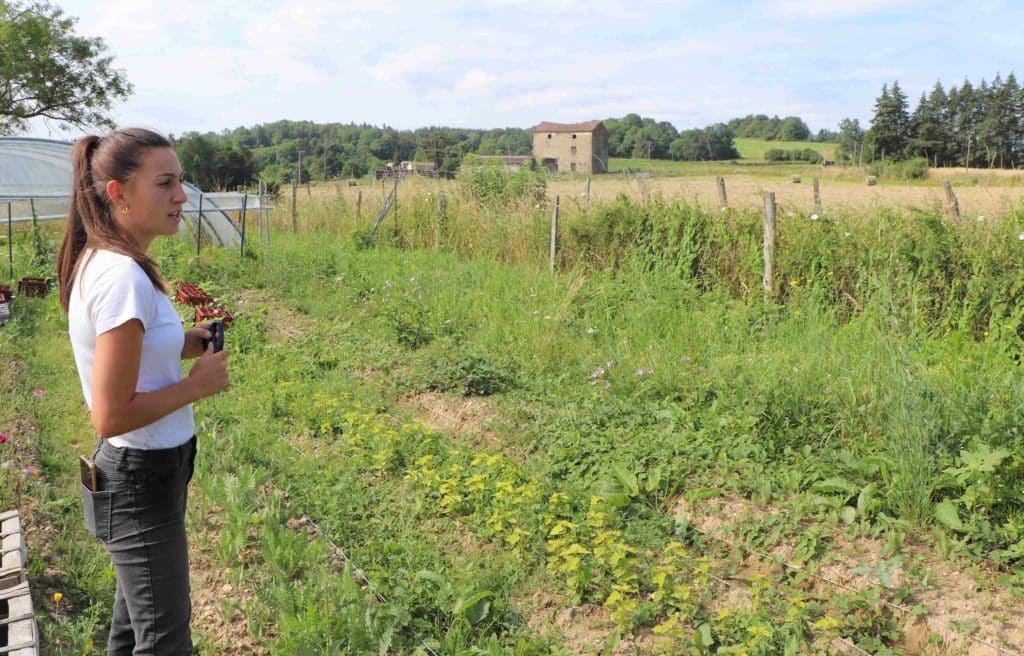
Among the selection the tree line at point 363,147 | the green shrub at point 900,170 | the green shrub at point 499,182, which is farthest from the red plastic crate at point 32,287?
the green shrub at point 900,170

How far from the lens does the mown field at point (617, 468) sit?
10.9ft

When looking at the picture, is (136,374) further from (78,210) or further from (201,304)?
(201,304)

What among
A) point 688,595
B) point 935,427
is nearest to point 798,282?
point 935,427

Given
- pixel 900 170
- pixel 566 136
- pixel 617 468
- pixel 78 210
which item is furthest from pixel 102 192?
pixel 566 136

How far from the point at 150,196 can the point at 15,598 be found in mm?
2029

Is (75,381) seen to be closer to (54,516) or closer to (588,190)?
(54,516)

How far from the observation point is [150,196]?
6.29 feet

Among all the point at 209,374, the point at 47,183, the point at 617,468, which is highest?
the point at 47,183

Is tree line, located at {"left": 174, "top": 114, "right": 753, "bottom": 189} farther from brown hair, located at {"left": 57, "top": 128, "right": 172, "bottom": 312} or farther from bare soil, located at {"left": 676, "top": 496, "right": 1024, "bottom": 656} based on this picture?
bare soil, located at {"left": 676, "top": 496, "right": 1024, "bottom": 656}

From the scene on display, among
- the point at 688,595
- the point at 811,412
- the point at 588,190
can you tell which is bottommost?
the point at 688,595

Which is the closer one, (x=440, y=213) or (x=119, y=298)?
(x=119, y=298)

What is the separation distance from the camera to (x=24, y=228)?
1588cm

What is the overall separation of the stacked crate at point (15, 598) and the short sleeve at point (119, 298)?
1.64m

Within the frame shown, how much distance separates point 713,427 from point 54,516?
355 cm
